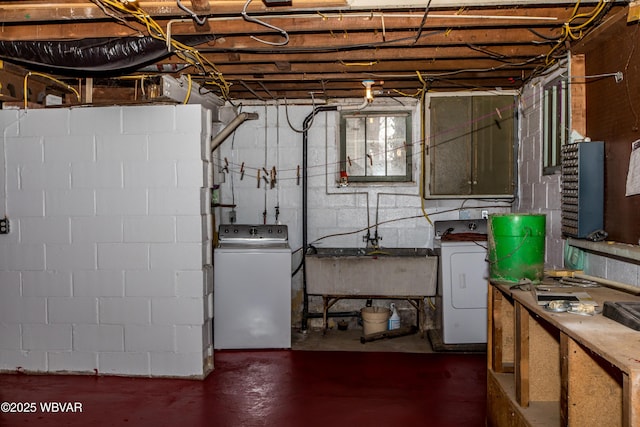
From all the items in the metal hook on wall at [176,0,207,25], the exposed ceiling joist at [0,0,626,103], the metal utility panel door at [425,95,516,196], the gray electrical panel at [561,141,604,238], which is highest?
the exposed ceiling joist at [0,0,626,103]

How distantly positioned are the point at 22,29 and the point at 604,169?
12.1ft

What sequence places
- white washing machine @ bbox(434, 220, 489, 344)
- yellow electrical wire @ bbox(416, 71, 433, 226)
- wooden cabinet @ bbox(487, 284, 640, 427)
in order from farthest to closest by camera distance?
1. yellow electrical wire @ bbox(416, 71, 433, 226)
2. white washing machine @ bbox(434, 220, 489, 344)
3. wooden cabinet @ bbox(487, 284, 640, 427)

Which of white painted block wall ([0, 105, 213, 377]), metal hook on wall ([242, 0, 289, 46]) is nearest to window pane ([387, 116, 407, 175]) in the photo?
white painted block wall ([0, 105, 213, 377])

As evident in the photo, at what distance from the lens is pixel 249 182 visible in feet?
20.1

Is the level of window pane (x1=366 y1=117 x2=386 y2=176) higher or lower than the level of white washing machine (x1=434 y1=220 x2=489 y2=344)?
higher

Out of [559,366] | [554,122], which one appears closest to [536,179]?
[554,122]

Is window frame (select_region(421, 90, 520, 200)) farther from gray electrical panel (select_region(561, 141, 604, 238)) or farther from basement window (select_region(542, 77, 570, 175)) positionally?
gray electrical panel (select_region(561, 141, 604, 238))

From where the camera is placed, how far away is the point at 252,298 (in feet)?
17.1

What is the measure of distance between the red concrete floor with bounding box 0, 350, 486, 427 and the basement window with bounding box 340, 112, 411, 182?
1.92 metres

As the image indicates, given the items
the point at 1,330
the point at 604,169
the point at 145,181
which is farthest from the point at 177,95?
the point at 604,169

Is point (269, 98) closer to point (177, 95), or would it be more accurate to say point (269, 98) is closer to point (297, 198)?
point (297, 198)

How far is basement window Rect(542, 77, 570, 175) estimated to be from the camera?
399cm

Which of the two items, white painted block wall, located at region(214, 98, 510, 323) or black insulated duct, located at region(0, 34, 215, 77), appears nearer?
black insulated duct, located at region(0, 34, 215, 77)

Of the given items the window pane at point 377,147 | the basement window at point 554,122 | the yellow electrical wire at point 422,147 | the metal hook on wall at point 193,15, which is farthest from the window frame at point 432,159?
the metal hook on wall at point 193,15
